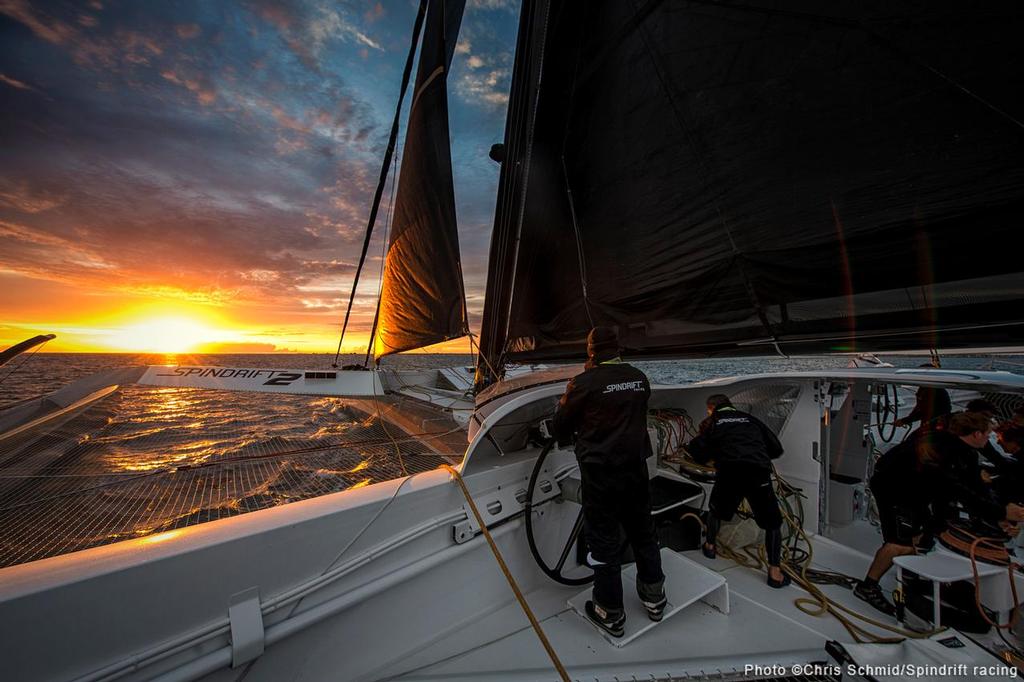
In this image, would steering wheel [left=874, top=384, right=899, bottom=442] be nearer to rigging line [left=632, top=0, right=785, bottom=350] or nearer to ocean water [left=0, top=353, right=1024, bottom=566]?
rigging line [left=632, top=0, right=785, bottom=350]

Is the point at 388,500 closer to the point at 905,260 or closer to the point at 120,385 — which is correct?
the point at 905,260

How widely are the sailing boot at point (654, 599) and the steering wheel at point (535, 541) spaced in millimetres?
442

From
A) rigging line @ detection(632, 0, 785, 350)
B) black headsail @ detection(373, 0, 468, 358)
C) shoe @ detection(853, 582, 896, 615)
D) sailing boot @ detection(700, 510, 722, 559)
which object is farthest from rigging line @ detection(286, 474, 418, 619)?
shoe @ detection(853, 582, 896, 615)

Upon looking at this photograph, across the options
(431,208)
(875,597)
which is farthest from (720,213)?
(431,208)

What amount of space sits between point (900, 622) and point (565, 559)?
2059 mm

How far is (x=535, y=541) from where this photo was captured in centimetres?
237

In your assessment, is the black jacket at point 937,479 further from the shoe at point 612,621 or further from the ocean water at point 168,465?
the ocean water at point 168,465

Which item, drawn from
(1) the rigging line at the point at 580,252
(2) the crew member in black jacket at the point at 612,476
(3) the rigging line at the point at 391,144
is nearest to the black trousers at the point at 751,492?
(2) the crew member in black jacket at the point at 612,476

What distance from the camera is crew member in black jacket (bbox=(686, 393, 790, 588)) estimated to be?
2.69 meters

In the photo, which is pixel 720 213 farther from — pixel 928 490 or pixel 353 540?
pixel 353 540

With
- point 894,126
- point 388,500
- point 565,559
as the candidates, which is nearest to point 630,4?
point 894,126

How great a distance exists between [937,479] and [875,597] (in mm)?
874

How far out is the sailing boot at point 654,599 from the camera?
2.11 meters

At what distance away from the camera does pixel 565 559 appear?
245cm
